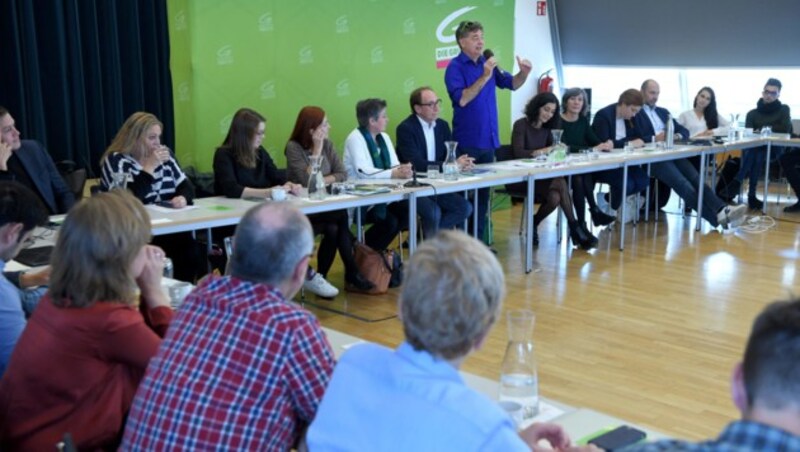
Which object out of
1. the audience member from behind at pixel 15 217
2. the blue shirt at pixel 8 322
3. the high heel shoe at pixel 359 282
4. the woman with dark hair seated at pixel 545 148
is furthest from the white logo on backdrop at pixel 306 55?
the blue shirt at pixel 8 322

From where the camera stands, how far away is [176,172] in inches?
197

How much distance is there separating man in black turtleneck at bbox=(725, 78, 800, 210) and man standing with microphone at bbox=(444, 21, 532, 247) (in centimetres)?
305

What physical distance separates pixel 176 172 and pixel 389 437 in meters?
3.76

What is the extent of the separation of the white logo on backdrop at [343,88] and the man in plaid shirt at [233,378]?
5.70 metres

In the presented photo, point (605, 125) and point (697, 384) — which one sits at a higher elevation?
point (605, 125)

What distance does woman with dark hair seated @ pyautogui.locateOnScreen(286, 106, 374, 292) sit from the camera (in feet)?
17.9

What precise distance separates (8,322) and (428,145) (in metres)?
4.17

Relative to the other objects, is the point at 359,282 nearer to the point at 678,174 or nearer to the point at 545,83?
the point at 678,174

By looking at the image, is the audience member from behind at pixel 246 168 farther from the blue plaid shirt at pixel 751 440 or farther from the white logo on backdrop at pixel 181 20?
the blue plaid shirt at pixel 751 440

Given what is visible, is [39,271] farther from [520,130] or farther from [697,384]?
[520,130]

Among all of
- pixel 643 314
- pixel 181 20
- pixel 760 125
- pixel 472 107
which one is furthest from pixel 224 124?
pixel 760 125

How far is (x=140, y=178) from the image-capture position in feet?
15.6

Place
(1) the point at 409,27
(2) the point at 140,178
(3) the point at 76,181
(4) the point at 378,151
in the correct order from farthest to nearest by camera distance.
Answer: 1. (1) the point at 409,27
2. (4) the point at 378,151
3. (3) the point at 76,181
4. (2) the point at 140,178

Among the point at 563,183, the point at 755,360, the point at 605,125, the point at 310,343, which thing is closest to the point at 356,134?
the point at 563,183
